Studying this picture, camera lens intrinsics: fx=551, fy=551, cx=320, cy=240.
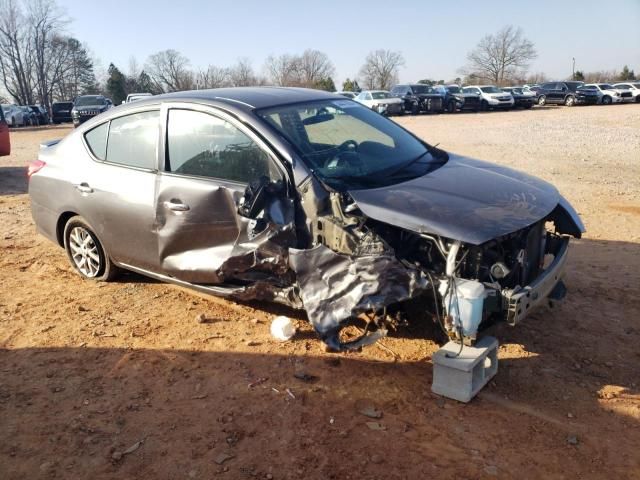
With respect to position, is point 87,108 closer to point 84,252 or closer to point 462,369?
point 84,252

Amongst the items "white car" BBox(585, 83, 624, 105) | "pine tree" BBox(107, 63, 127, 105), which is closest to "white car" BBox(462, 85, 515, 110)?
"white car" BBox(585, 83, 624, 105)

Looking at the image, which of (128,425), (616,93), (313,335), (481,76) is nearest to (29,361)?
(128,425)

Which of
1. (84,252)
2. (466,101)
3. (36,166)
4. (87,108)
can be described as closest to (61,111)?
(87,108)

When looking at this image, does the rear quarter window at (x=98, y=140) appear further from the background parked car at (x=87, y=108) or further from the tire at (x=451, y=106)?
the tire at (x=451, y=106)

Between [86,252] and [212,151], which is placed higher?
[212,151]

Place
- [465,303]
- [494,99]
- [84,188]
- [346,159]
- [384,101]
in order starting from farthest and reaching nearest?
[494,99] → [384,101] → [84,188] → [346,159] → [465,303]

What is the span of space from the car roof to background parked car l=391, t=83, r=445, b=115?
2984cm

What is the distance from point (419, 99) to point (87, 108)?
62.8ft

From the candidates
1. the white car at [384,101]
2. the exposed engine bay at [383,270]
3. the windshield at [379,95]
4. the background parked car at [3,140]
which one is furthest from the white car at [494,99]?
A: the exposed engine bay at [383,270]

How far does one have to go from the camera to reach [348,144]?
4.42 metres

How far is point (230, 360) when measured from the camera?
3932mm

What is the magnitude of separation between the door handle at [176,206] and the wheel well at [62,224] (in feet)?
4.78

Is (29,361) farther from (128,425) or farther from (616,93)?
(616,93)

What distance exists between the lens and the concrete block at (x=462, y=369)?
10.8ft
